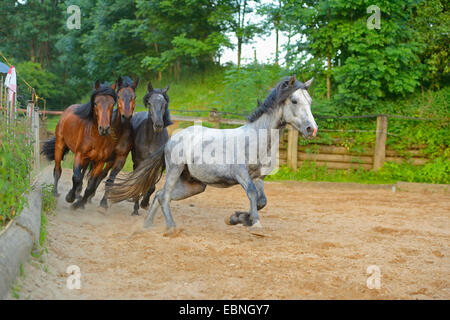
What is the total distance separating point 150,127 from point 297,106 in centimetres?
253

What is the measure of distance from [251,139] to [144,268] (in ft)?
6.97

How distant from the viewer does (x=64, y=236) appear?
16.3ft

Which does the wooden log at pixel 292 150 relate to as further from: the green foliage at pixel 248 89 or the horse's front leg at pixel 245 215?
the horse's front leg at pixel 245 215

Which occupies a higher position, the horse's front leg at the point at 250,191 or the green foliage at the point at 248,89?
the green foliage at the point at 248,89

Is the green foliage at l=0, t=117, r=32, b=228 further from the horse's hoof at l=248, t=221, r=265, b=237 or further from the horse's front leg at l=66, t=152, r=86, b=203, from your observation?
the horse's hoof at l=248, t=221, r=265, b=237

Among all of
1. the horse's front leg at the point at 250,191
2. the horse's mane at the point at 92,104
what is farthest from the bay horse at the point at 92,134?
the horse's front leg at the point at 250,191

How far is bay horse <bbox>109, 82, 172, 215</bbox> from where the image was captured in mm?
6227

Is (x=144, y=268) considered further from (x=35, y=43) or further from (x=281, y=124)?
(x=35, y=43)

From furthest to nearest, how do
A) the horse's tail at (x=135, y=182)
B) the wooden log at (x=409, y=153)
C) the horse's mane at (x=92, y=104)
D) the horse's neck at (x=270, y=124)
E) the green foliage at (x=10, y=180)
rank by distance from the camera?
the wooden log at (x=409, y=153) < the horse's mane at (x=92, y=104) < the horse's tail at (x=135, y=182) < the horse's neck at (x=270, y=124) < the green foliage at (x=10, y=180)

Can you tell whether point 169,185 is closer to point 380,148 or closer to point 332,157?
point 332,157

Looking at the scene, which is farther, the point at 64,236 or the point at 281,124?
the point at 281,124

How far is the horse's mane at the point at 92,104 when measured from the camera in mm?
6328

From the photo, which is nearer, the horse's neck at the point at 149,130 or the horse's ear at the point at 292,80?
the horse's ear at the point at 292,80

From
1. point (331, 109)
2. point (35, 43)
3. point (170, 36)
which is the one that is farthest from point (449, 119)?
point (35, 43)
